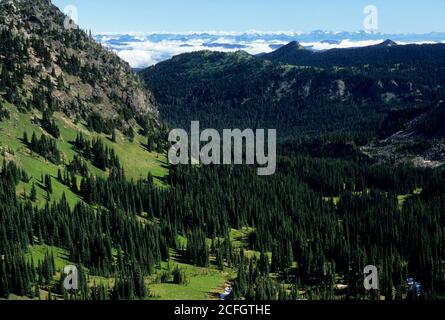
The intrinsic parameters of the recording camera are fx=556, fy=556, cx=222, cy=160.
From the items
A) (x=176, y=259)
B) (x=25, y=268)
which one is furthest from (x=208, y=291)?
(x=25, y=268)

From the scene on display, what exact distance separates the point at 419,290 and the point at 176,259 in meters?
80.7

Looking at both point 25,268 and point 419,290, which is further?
point 419,290

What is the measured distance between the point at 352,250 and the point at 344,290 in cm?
3099
